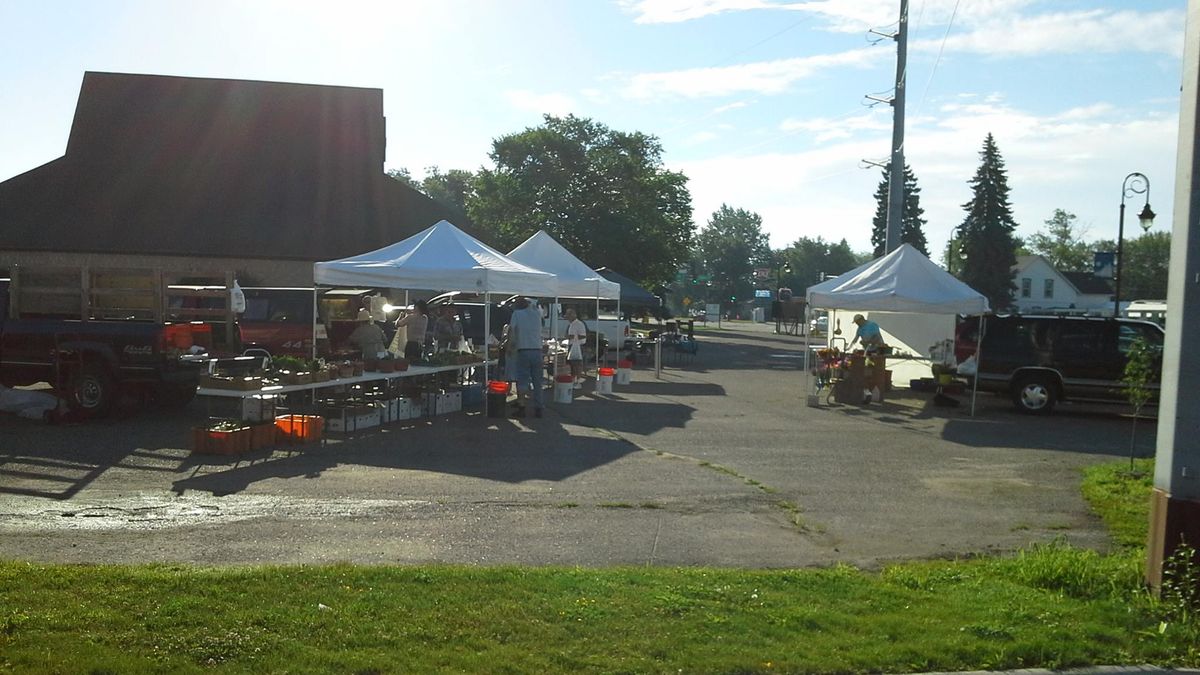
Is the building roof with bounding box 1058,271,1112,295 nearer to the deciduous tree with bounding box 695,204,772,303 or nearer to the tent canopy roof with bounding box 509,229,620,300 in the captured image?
the deciduous tree with bounding box 695,204,772,303

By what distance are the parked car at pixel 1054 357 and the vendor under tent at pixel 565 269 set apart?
807 cm

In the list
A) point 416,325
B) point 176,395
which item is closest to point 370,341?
point 416,325

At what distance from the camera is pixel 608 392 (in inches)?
871

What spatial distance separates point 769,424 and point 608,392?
5.61m

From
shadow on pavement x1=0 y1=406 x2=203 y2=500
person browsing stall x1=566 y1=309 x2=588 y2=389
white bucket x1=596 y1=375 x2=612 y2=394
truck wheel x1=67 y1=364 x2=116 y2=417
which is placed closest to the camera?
shadow on pavement x1=0 y1=406 x2=203 y2=500

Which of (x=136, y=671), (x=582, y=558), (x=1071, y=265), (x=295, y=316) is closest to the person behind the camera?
(x=136, y=671)

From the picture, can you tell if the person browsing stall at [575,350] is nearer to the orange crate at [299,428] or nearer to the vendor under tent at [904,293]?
the vendor under tent at [904,293]

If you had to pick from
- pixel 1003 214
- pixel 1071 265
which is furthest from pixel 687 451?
pixel 1071 265

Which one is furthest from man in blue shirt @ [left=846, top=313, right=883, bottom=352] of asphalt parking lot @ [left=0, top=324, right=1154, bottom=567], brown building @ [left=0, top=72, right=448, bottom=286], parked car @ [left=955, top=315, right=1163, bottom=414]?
brown building @ [left=0, top=72, right=448, bottom=286]

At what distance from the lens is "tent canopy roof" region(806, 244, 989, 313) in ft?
62.3

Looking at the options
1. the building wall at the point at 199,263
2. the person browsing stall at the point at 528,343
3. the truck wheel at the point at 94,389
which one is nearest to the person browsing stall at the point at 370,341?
the person browsing stall at the point at 528,343

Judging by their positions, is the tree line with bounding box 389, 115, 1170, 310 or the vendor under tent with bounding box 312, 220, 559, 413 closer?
the vendor under tent with bounding box 312, 220, 559, 413

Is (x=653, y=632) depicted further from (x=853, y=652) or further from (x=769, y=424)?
(x=769, y=424)

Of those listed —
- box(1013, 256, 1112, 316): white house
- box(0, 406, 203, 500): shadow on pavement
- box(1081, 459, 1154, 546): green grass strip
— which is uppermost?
box(1013, 256, 1112, 316): white house
